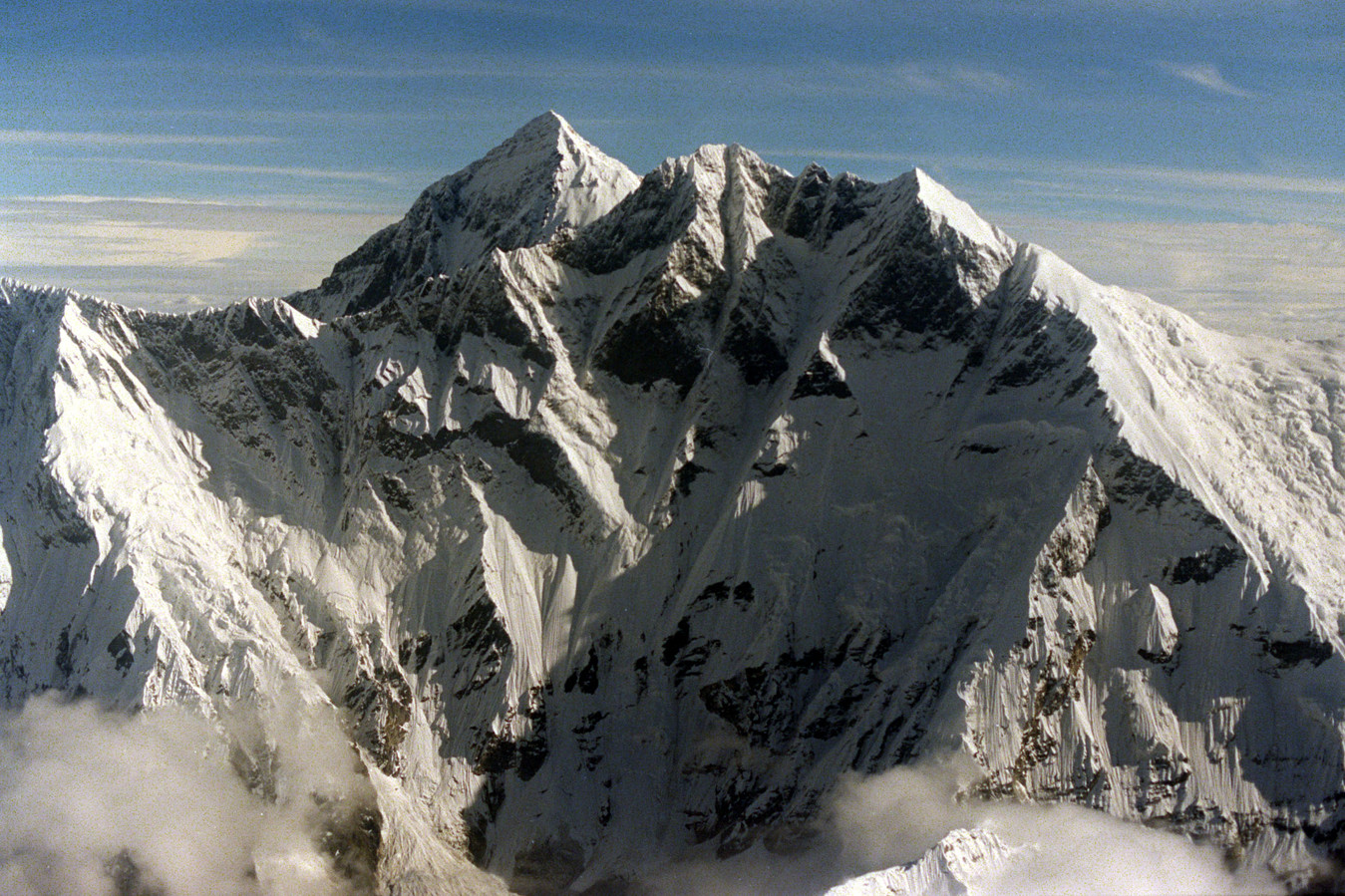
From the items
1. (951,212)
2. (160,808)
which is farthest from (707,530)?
(160,808)

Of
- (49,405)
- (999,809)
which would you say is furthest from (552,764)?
(49,405)

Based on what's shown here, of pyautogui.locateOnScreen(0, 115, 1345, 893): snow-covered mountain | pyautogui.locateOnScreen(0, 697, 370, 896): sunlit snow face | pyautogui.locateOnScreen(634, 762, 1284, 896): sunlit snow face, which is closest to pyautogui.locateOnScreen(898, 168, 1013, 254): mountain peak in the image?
pyautogui.locateOnScreen(0, 115, 1345, 893): snow-covered mountain

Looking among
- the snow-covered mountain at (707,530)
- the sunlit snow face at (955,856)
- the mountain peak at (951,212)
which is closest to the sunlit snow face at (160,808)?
the snow-covered mountain at (707,530)

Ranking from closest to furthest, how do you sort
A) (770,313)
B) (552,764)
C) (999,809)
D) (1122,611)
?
1. (999,809)
2. (1122,611)
3. (552,764)
4. (770,313)

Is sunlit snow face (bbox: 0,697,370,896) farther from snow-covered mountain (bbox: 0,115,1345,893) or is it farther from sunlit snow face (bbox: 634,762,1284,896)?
sunlit snow face (bbox: 634,762,1284,896)

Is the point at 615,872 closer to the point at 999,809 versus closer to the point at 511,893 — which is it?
the point at 511,893

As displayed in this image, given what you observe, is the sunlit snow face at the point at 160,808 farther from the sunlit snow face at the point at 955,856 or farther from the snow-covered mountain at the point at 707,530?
the sunlit snow face at the point at 955,856

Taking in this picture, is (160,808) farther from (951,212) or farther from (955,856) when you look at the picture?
(951,212)
